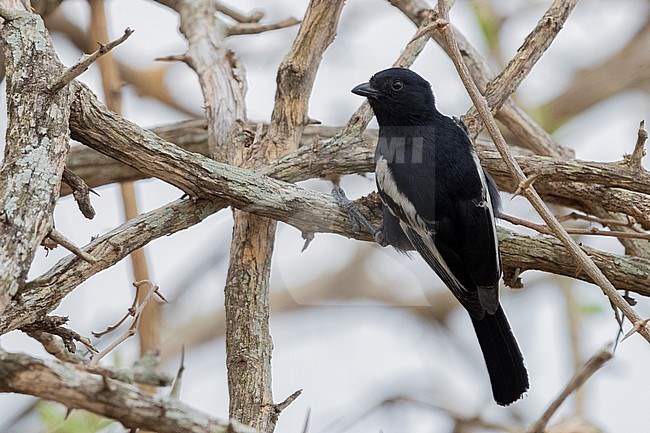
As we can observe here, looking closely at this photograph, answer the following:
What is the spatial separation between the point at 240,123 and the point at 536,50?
1266mm

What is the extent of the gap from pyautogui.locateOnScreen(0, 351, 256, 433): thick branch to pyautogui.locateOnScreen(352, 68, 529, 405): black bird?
1.63m

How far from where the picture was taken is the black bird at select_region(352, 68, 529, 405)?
10.3 ft

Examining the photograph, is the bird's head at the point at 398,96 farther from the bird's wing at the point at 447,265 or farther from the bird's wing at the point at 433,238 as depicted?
the bird's wing at the point at 447,265

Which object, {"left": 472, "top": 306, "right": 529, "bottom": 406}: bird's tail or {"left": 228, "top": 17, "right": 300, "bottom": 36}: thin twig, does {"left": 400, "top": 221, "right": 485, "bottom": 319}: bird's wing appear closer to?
{"left": 472, "top": 306, "right": 529, "bottom": 406}: bird's tail

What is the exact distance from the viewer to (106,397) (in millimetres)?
1654

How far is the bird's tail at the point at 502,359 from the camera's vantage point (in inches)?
132

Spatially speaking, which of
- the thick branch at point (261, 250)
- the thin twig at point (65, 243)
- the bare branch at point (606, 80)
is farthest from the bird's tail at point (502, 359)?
the bare branch at point (606, 80)

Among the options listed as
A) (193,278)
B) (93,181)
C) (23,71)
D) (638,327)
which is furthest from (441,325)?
(23,71)

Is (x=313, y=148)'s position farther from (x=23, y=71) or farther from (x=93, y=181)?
(x=93, y=181)

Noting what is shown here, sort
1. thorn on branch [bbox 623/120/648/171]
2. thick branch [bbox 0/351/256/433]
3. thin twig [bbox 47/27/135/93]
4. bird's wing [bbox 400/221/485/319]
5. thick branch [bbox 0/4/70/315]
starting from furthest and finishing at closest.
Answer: bird's wing [bbox 400/221/485/319] → thorn on branch [bbox 623/120/648/171] → thin twig [bbox 47/27/135/93] → thick branch [bbox 0/4/70/315] → thick branch [bbox 0/351/256/433]

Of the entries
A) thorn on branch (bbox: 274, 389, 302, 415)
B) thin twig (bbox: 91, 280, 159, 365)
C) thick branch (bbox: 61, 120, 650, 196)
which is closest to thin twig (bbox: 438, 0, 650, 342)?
thick branch (bbox: 61, 120, 650, 196)

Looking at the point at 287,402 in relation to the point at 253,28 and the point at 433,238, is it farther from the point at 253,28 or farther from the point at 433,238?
the point at 253,28

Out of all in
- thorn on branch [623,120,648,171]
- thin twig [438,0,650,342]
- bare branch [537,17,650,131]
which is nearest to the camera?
thin twig [438,0,650,342]

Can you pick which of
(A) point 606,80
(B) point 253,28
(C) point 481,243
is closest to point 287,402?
(C) point 481,243
